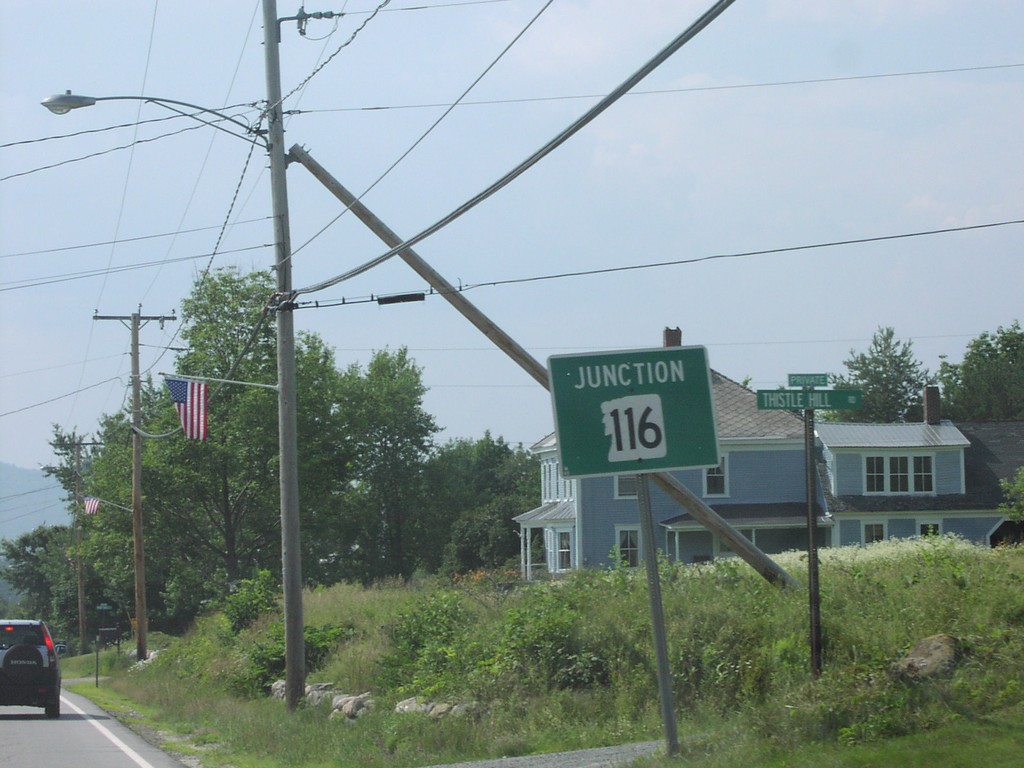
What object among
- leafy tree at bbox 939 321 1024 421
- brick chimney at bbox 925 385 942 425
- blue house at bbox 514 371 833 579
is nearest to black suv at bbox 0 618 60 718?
blue house at bbox 514 371 833 579

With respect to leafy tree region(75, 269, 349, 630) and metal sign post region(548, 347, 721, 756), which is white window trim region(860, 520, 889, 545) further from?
metal sign post region(548, 347, 721, 756)

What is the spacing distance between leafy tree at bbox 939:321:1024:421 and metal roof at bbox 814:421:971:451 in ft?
79.1

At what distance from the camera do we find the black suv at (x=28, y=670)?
74.7 feet

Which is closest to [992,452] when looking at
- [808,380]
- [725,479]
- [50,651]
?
[725,479]

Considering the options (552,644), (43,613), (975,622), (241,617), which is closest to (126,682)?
(241,617)

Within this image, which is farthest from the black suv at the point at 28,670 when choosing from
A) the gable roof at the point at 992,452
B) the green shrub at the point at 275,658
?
the gable roof at the point at 992,452

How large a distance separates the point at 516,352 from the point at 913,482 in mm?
34751

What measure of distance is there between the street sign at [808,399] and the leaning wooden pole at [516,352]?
552 cm

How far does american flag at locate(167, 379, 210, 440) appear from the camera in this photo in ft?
95.8

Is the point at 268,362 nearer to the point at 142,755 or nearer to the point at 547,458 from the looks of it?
the point at 547,458

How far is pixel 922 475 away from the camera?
48062 mm

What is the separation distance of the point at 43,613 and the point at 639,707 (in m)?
97.8

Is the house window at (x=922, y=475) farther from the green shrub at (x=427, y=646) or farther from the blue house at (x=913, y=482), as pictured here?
the green shrub at (x=427, y=646)

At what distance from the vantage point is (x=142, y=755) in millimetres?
16578
